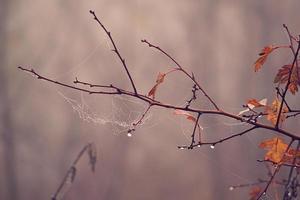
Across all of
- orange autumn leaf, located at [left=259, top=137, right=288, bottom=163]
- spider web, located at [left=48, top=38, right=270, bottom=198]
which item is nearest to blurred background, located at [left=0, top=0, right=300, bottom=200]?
spider web, located at [left=48, top=38, right=270, bottom=198]

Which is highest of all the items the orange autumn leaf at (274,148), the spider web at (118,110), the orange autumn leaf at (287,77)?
the spider web at (118,110)

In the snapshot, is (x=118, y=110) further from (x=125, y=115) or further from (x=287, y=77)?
(x=287, y=77)

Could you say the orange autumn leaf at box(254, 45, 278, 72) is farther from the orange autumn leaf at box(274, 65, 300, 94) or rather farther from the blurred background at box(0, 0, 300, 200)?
the blurred background at box(0, 0, 300, 200)

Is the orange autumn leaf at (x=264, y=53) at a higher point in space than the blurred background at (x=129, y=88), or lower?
lower

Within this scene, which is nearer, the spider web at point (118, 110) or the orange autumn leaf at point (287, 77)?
the orange autumn leaf at point (287, 77)

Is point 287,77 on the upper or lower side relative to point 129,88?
lower

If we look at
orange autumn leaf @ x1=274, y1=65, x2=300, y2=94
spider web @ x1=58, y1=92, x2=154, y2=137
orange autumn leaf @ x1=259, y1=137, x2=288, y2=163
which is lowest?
orange autumn leaf @ x1=259, y1=137, x2=288, y2=163

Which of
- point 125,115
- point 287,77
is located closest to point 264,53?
point 287,77

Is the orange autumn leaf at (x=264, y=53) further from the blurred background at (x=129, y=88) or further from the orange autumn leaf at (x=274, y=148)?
the blurred background at (x=129, y=88)

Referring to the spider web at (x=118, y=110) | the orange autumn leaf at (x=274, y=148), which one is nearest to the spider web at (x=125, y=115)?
the spider web at (x=118, y=110)
